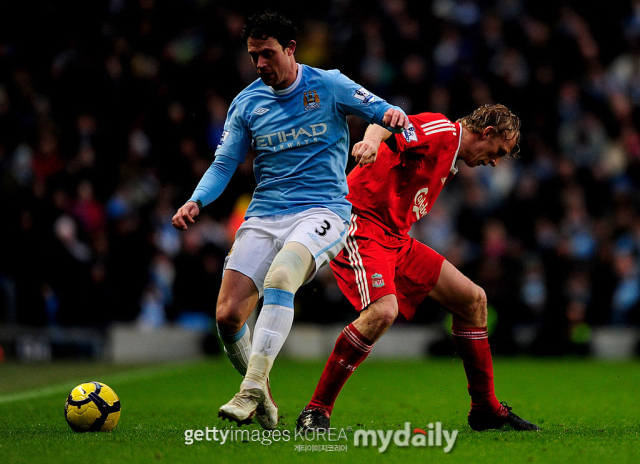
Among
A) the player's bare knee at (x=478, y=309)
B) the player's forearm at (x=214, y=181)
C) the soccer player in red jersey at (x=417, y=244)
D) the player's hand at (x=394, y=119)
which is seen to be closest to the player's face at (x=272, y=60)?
the player's forearm at (x=214, y=181)

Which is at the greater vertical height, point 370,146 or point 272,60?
point 272,60

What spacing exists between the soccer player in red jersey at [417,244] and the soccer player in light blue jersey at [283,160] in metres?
0.39

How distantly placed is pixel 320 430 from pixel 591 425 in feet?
6.41

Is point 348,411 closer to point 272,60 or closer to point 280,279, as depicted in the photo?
point 280,279

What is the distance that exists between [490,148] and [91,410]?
317cm

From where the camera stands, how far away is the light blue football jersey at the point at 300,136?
574 centimetres

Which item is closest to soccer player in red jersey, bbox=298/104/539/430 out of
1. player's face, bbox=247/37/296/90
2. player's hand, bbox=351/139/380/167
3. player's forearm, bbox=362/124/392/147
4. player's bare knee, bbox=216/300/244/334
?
player's forearm, bbox=362/124/392/147

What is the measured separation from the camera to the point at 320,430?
5.67m

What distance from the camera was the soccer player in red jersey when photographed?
6098 millimetres

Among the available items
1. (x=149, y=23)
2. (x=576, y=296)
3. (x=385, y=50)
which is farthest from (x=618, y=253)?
(x=149, y=23)

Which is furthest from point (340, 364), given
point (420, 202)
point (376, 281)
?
point (420, 202)

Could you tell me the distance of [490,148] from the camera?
6375 mm

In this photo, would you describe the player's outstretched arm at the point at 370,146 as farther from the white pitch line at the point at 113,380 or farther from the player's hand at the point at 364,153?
the white pitch line at the point at 113,380

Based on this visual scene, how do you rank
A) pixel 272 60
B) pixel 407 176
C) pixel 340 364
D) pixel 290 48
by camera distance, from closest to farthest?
pixel 272 60, pixel 290 48, pixel 340 364, pixel 407 176
